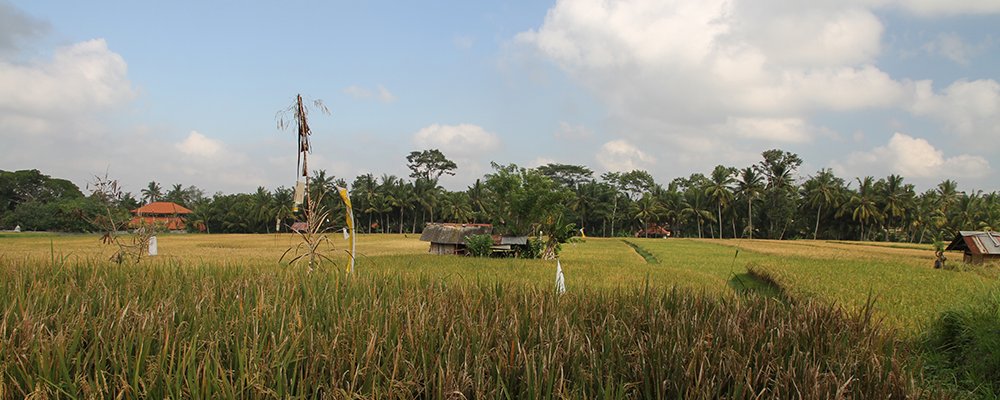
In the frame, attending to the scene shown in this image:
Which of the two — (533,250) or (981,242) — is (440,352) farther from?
(981,242)

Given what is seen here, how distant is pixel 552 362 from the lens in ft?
7.89

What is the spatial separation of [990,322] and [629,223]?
6262 centimetres

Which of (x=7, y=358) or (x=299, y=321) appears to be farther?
(x=299, y=321)

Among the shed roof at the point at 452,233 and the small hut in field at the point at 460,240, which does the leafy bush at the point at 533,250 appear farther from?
the shed roof at the point at 452,233

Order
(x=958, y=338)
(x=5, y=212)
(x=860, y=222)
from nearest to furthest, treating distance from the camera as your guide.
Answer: (x=958, y=338) < (x=860, y=222) < (x=5, y=212)

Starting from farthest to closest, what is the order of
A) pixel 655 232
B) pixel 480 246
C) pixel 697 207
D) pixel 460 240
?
pixel 655 232 < pixel 697 207 < pixel 460 240 < pixel 480 246

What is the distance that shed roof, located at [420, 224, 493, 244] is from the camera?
24438mm

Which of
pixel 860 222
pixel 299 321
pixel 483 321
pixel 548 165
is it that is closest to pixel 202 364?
pixel 299 321

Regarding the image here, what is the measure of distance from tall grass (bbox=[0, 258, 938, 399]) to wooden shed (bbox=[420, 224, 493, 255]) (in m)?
20.3

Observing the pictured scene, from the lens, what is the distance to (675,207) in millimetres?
62500

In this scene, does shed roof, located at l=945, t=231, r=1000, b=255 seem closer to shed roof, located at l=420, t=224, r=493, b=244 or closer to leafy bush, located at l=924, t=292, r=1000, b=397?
leafy bush, located at l=924, t=292, r=1000, b=397

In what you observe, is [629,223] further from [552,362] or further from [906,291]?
[552,362]

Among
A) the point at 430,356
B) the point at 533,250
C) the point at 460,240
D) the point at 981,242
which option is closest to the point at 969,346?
the point at 430,356

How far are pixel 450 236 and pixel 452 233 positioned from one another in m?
0.18
